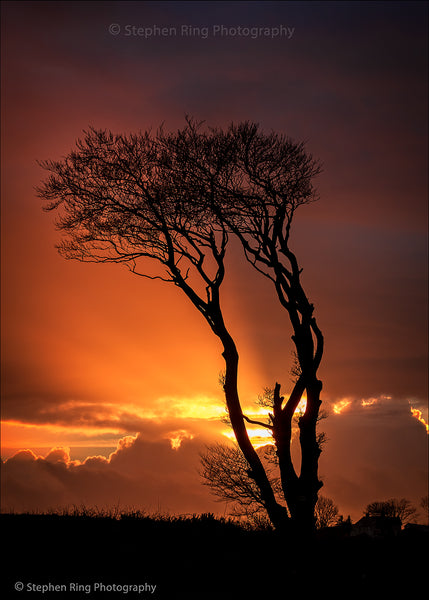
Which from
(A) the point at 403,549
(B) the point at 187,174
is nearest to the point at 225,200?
(B) the point at 187,174

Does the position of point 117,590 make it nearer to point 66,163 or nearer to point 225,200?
point 225,200

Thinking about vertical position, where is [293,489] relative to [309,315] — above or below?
below

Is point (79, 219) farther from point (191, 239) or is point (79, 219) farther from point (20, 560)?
point (20, 560)

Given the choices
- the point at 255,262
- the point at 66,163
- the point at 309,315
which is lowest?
the point at 309,315

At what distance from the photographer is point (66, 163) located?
71.3 ft

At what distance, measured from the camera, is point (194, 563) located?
12352 millimetres

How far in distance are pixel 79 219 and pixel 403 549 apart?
51.4ft

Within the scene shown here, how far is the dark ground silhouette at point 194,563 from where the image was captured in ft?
35.5

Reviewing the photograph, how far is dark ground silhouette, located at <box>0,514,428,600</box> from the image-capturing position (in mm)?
10828

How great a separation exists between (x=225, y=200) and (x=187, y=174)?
1705 millimetres

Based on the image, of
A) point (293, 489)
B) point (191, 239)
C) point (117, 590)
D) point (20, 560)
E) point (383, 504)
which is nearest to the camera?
point (117, 590)

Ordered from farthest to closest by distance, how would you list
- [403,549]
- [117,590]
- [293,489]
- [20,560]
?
1. [293,489]
2. [403,549]
3. [20,560]
4. [117,590]

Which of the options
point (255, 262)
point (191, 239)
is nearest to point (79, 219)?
point (191, 239)

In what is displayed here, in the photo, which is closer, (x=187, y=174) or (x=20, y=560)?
(x=20, y=560)
